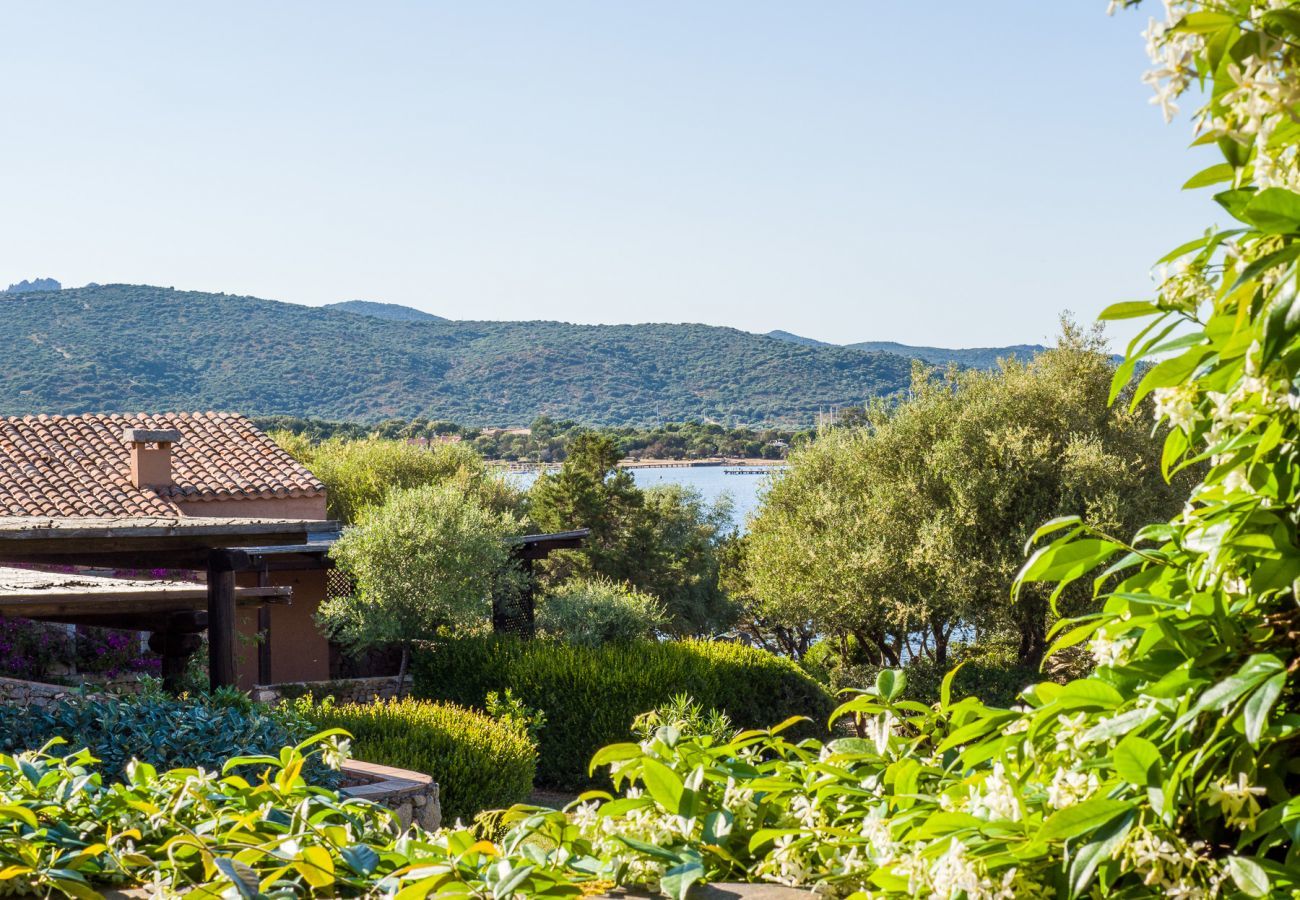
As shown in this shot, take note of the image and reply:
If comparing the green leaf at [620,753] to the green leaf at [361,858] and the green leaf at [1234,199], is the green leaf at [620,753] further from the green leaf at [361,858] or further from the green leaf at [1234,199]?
the green leaf at [1234,199]

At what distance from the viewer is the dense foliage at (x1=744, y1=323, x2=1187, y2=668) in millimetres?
18484

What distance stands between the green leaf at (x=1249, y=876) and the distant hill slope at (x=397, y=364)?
2533 inches

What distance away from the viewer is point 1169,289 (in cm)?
113

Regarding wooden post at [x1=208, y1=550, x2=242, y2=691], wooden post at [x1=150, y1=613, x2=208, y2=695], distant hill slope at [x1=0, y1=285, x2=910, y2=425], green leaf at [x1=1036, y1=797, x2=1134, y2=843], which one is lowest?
wooden post at [x1=150, y1=613, x2=208, y2=695]

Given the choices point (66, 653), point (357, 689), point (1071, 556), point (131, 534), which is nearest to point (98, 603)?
point (131, 534)

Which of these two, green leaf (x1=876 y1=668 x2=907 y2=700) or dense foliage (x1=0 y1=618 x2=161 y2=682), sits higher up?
green leaf (x1=876 y1=668 x2=907 y2=700)

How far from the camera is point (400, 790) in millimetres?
8242

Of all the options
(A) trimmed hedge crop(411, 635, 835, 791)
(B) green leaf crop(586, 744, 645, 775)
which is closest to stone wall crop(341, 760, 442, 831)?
(A) trimmed hedge crop(411, 635, 835, 791)

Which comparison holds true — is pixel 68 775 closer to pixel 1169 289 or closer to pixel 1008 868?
pixel 1008 868

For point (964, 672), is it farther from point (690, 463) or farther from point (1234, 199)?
point (690, 463)

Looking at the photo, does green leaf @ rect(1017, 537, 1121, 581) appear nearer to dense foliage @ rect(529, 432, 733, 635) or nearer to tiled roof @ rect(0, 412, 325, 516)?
tiled roof @ rect(0, 412, 325, 516)

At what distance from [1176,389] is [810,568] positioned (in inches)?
750

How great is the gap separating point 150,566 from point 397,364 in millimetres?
73870

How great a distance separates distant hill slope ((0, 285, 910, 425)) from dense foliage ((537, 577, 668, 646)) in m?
47.7
